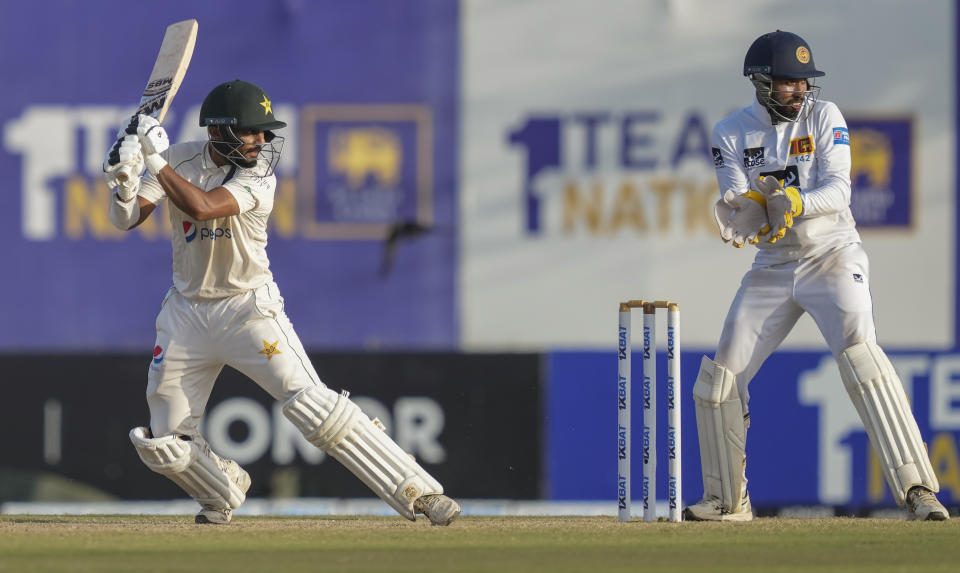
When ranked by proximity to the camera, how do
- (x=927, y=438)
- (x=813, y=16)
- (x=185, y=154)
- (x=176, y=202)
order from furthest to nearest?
1. (x=813, y=16)
2. (x=927, y=438)
3. (x=185, y=154)
4. (x=176, y=202)

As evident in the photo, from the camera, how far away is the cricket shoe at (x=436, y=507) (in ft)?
21.3

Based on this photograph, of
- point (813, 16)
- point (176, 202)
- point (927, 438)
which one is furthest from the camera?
point (813, 16)

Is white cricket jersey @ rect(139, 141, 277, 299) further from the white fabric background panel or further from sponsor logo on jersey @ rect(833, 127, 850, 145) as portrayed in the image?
the white fabric background panel

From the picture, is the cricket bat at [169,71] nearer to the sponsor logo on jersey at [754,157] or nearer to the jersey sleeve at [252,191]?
the jersey sleeve at [252,191]

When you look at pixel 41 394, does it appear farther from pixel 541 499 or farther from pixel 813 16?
pixel 813 16

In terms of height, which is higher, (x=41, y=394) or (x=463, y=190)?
(x=463, y=190)

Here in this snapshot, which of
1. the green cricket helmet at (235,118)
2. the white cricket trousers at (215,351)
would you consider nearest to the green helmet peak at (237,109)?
the green cricket helmet at (235,118)

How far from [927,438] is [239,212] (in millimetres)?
4735

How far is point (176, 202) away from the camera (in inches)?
245

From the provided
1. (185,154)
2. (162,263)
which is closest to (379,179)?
(162,263)

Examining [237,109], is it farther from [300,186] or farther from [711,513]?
[300,186]

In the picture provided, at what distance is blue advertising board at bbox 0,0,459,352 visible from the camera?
12398 mm

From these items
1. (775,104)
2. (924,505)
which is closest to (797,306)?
(775,104)

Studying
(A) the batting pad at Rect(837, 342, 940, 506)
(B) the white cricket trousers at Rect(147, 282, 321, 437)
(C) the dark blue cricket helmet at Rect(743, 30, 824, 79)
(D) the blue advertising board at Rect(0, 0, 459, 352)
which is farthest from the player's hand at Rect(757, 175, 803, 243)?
(D) the blue advertising board at Rect(0, 0, 459, 352)
